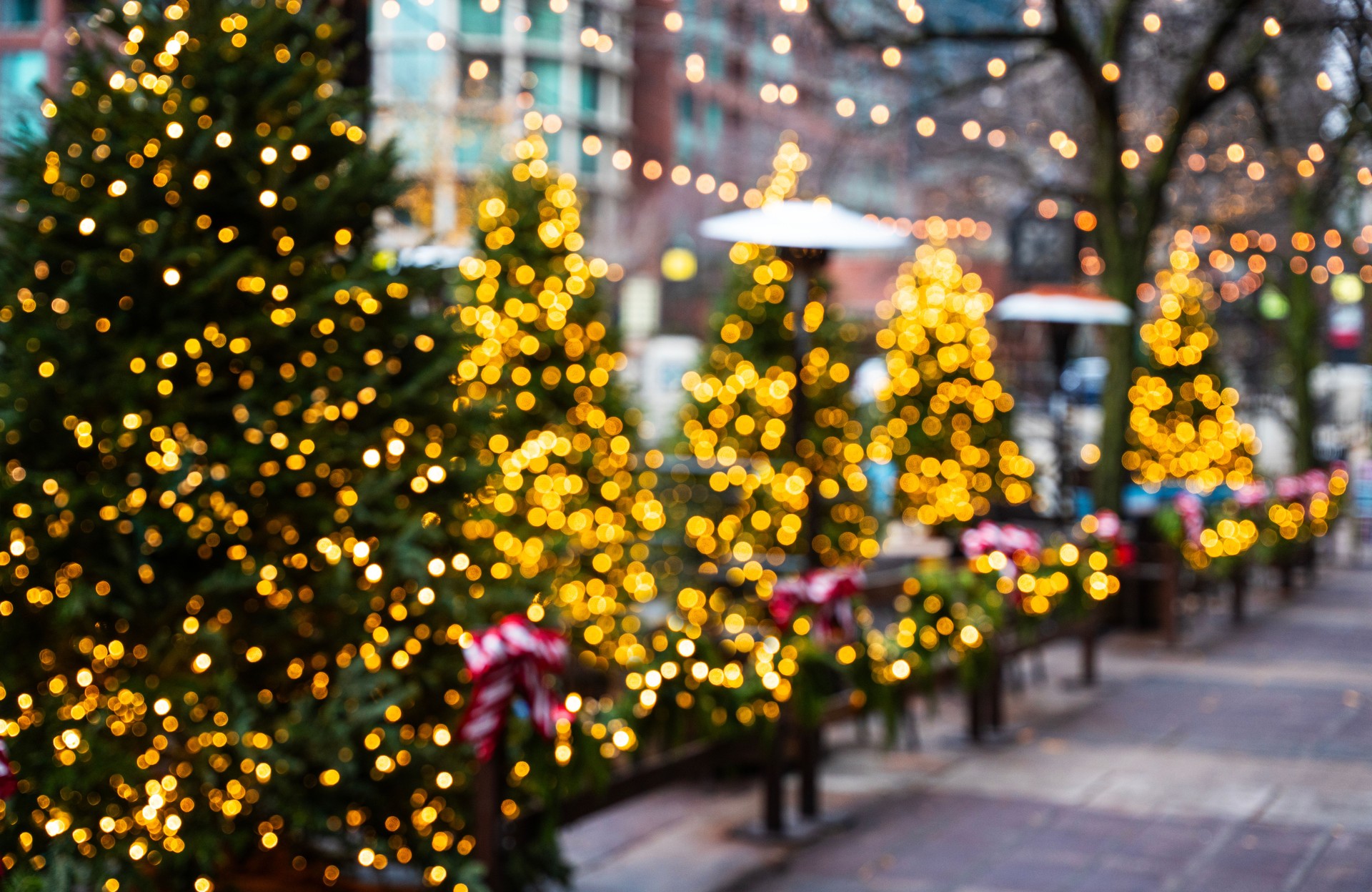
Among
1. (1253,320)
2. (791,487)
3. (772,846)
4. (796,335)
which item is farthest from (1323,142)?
(1253,320)

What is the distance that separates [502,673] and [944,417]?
42.0 feet

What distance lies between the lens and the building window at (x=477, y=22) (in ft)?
186

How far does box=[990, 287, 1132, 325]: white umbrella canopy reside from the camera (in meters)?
13.1

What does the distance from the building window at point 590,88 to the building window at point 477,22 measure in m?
8.15

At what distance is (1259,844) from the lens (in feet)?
24.7

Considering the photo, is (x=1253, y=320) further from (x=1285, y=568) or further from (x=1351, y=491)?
(x=1285, y=568)

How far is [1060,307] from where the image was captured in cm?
1318

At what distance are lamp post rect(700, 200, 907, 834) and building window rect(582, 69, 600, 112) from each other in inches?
2334

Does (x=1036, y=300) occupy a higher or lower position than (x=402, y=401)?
higher

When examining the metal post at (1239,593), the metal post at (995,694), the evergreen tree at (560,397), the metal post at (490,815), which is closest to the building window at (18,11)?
the evergreen tree at (560,397)

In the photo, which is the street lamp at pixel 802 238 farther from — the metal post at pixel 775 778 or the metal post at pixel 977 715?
the metal post at pixel 977 715

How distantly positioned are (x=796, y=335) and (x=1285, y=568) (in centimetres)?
1308

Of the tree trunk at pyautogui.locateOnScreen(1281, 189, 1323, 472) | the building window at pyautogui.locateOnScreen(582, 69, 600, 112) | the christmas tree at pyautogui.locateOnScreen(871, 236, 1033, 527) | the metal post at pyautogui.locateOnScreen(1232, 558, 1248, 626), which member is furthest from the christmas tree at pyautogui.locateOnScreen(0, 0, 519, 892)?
the building window at pyautogui.locateOnScreen(582, 69, 600, 112)

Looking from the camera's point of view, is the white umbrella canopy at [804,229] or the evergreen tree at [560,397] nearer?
the white umbrella canopy at [804,229]
